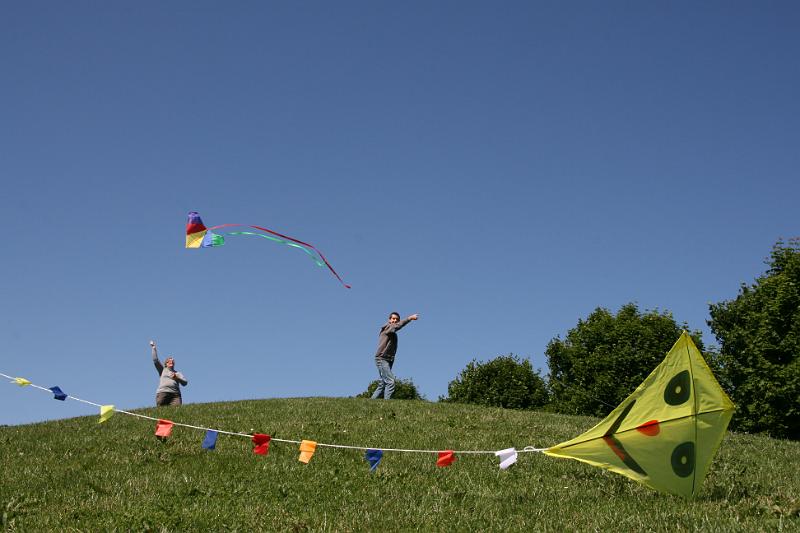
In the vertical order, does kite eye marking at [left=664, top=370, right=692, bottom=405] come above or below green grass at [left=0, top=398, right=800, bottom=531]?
above

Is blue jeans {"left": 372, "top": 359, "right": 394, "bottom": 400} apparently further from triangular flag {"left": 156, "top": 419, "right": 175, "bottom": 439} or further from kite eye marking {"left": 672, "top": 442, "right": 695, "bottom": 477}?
kite eye marking {"left": 672, "top": 442, "right": 695, "bottom": 477}

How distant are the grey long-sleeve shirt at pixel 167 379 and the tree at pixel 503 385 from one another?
909 inches

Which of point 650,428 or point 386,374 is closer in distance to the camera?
point 650,428

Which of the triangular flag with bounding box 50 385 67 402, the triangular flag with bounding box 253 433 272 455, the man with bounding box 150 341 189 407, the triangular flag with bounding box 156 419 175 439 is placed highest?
the man with bounding box 150 341 189 407

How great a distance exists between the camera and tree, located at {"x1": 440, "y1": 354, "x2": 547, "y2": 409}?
4172 cm

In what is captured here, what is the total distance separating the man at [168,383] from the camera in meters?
21.8

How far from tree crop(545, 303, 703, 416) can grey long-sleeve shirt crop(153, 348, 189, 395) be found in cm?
2265

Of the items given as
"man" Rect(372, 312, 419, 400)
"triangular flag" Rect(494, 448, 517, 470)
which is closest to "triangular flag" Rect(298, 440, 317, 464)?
"triangular flag" Rect(494, 448, 517, 470)

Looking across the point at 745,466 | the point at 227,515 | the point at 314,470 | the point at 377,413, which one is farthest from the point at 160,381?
the point at 745,466

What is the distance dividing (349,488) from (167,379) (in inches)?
553

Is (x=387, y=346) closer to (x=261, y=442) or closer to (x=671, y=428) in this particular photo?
(x=261, y=442)

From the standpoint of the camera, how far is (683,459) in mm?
8344

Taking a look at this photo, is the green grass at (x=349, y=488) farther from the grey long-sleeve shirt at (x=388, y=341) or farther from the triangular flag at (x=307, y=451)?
the grey long-sleeve shirt at (x=388, y=341)

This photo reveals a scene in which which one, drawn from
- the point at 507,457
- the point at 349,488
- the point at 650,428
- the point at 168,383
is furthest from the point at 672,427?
the point at 168,383
